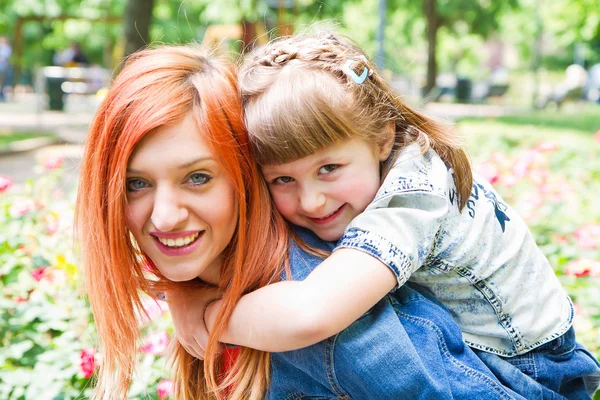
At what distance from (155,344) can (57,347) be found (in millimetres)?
435

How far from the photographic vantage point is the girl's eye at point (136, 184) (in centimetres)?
157

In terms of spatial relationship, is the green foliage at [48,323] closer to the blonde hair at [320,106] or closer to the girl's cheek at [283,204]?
the girl's cheek at [283,204]

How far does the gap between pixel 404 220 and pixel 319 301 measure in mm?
271

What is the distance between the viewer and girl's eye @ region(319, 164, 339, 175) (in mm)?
1660

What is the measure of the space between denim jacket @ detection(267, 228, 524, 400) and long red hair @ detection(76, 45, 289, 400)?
0.08 m

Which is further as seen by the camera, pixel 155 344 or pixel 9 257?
pixel 9 257

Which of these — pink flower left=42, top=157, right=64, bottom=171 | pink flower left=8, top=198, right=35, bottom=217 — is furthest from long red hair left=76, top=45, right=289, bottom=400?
pink flower left=42, top=157, right=64, bottom=171

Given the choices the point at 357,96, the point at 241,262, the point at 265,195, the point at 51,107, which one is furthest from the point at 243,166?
the point at 51,107

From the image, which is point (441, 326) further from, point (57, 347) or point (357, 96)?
point (57, 347)

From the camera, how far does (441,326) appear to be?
1.56 meters

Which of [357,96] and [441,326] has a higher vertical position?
[357,96]

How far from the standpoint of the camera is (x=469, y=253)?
5.45ft

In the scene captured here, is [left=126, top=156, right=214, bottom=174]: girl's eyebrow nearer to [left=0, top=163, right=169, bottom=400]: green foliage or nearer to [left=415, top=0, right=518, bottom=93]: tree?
[left=0, top=163, right=169, bottom=400]: green foliage

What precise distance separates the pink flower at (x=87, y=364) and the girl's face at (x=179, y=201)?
0.67m
